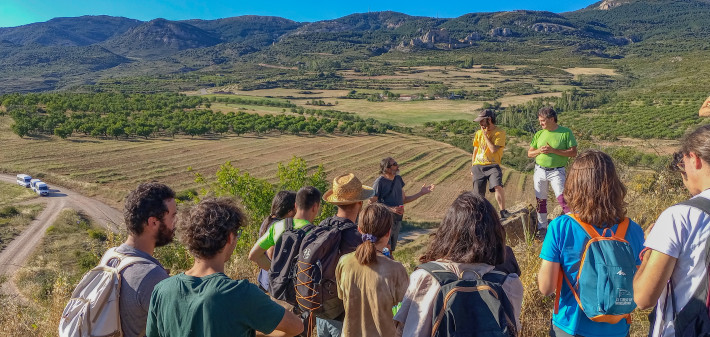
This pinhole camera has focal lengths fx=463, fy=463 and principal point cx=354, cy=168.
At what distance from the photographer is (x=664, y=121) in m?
Answer: 54.4

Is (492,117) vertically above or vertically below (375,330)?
above

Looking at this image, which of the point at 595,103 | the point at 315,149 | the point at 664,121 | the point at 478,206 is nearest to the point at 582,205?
the point at 478,206

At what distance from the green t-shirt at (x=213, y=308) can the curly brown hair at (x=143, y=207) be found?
665 mm

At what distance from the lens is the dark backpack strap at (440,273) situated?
7.23ft

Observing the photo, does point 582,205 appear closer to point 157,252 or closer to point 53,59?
point 157,252

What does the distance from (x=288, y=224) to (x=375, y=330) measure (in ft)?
4.21

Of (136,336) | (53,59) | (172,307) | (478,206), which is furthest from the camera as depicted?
(53,59)

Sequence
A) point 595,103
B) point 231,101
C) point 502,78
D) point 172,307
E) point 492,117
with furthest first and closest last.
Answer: point 502,78 < point 231,101 < point 595,103 < point 492,117 < point 172,307

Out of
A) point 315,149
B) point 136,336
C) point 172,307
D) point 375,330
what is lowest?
point 315,149

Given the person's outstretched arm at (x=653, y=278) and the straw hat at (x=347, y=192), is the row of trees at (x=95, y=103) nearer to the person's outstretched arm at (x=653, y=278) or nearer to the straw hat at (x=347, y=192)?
the straw hat at (x=347, y=192)

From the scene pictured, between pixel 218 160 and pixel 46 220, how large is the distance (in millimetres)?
17785

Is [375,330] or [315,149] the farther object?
[315,149]

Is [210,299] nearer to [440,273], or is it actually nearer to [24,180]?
[440,273]

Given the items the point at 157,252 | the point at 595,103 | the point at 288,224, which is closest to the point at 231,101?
the point at 595,103
